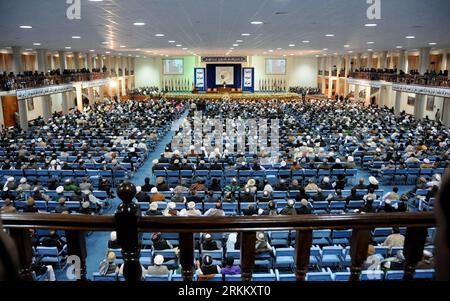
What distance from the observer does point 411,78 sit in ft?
93.4

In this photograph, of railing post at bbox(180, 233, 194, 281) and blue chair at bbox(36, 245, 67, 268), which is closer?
railing post at bbox(180, 233, 194, 281)

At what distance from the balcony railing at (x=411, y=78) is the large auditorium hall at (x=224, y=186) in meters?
0.14

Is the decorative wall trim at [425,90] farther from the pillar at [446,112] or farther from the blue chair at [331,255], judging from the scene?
the blue chair at [331,255]

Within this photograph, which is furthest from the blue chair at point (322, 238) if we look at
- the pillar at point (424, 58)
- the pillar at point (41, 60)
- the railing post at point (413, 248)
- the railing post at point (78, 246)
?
the pillar at point (41, 60)

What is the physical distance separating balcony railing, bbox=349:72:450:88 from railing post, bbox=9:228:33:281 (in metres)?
26.6

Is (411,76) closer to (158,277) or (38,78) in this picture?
(38,78)

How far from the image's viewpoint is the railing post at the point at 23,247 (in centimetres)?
198

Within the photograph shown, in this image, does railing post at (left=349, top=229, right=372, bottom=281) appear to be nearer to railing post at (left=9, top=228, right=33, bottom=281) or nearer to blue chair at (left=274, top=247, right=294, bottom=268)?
railing post at (left=9, top=228, right=33, bottom=281)

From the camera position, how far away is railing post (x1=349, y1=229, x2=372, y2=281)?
2.06 metres

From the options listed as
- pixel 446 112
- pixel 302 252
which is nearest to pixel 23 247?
pixel 302 252

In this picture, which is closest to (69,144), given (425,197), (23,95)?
(23,95)

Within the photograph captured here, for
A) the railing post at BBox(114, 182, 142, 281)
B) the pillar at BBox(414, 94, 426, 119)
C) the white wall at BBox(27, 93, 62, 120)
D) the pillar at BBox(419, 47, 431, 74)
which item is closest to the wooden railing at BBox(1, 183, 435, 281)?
Answer: the railing post at BBox(114, 182, 142, 281)
